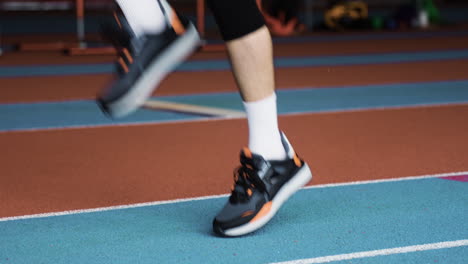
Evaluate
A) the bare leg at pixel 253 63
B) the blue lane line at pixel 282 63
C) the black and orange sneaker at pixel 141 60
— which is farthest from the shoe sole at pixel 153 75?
→ the blue lane line at pixel 282 63

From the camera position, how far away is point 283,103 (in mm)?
4949

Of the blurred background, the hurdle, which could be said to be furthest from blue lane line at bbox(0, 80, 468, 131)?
the blurred background

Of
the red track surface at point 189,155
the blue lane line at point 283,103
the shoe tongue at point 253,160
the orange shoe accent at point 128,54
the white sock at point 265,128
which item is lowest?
the blue lane line at point 283,103

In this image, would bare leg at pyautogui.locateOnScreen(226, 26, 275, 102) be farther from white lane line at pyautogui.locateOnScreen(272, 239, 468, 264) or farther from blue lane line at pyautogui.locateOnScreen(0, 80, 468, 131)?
blue lane line at pyautogui.locateOnScreen(0, 80, 468, 131)

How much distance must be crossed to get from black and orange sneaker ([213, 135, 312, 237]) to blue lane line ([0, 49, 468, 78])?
4.74 metres

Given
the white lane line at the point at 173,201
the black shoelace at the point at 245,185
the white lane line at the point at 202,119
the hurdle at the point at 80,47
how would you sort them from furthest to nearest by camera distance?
1. the hurdle at the point at 80,47
2. the white lane line at the point at 202,119
3. the white lane line at the point at 173,201
4. the black shoelace at the point at 245,185

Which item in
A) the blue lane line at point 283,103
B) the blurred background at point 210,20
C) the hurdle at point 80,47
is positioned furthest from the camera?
the blurred background at point 210,20

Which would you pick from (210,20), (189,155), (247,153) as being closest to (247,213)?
(247,153)

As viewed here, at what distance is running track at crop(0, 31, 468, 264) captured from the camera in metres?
2.05

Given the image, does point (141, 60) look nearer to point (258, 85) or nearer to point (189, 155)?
point (258, 85)

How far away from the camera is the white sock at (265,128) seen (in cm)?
211

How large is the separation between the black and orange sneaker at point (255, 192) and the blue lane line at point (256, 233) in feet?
0.14

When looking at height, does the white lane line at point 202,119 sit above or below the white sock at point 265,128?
below

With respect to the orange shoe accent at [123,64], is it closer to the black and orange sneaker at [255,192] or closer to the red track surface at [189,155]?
the black and orange sneaker at [255,192]
